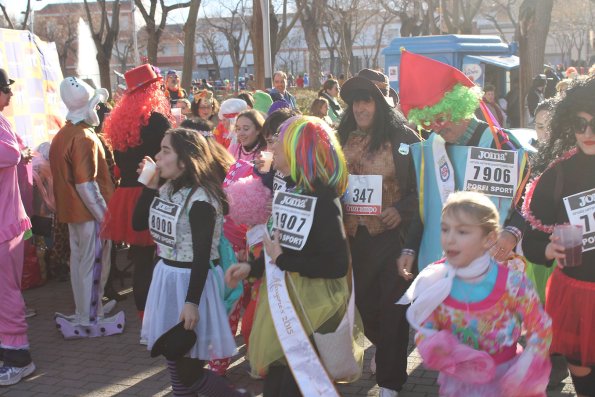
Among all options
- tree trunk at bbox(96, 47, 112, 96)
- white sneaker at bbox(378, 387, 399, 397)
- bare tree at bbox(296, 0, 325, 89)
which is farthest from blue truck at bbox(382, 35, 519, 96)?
white sneaker at bbox(378, 387, 399, 397)

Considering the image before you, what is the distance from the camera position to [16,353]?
5.58m

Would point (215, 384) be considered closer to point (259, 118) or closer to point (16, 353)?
point (16, 353)

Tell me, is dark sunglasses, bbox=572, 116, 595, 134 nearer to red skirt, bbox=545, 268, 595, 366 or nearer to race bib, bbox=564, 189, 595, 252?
race bib, bbox=564, 189, 595, 252

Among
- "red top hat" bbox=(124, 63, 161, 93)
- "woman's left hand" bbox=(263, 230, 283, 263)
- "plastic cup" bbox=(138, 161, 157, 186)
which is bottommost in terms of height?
"woman's left hand" bbox=(263, 230, 283, 263)

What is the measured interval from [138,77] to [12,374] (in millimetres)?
2497

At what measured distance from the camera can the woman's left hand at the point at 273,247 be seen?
3.83m

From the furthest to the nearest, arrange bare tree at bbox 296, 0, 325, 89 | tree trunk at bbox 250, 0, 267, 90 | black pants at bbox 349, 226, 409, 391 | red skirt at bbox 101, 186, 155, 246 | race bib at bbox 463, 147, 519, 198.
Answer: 1. bare tree at bbox 296, 0, 325, 89
2. tree trunk at bbox 250, 0, 267, 90
3. red skirt at bbox 101, 186, 155, 246
4. black pants at bbox 349, 226, 409, 391
5. race bib at bbox 463, 147, 519, 198

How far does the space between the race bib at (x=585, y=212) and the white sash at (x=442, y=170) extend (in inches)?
41.7

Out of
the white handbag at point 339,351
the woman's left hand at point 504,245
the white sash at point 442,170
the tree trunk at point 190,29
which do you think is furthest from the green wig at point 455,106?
the tree trunk at point 190,29

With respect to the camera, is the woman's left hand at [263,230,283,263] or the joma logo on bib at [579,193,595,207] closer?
the joma logo on bib at [579,193,595,207]

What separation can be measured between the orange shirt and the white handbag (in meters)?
2.95

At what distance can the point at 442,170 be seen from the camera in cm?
467

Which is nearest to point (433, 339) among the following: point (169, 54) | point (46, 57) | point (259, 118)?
point (259, 118)

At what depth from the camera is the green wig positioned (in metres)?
4.52
